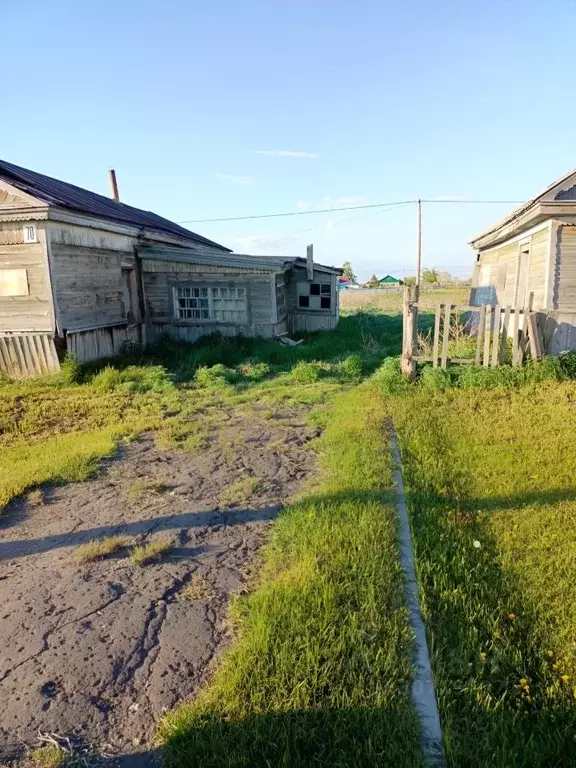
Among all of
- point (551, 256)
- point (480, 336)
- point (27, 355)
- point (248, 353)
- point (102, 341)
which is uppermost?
point (551, 256)

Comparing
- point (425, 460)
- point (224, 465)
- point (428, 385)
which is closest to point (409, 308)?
point (428, 385)

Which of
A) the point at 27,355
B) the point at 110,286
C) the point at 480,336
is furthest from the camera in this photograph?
the point at 110,286

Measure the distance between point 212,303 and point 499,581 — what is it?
1267cm

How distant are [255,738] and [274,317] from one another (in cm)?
1303

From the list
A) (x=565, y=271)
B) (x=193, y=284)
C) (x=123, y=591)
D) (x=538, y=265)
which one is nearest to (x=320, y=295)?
(x=193, y=284)

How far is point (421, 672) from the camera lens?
2834mm

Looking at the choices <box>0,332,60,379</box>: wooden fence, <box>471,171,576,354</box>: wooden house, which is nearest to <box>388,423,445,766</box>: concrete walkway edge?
<box>471,171,576,354</box>: wooden house

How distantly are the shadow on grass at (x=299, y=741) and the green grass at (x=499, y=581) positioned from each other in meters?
0.26

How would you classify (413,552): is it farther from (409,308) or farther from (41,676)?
(409,308)

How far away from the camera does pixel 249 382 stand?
11.2 metres

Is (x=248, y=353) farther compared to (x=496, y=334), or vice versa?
(x=248, y=353)

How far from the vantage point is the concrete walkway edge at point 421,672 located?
7.95ft

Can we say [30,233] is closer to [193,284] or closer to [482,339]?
[193,284]

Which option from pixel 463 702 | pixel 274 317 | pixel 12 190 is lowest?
pixel 463 702
